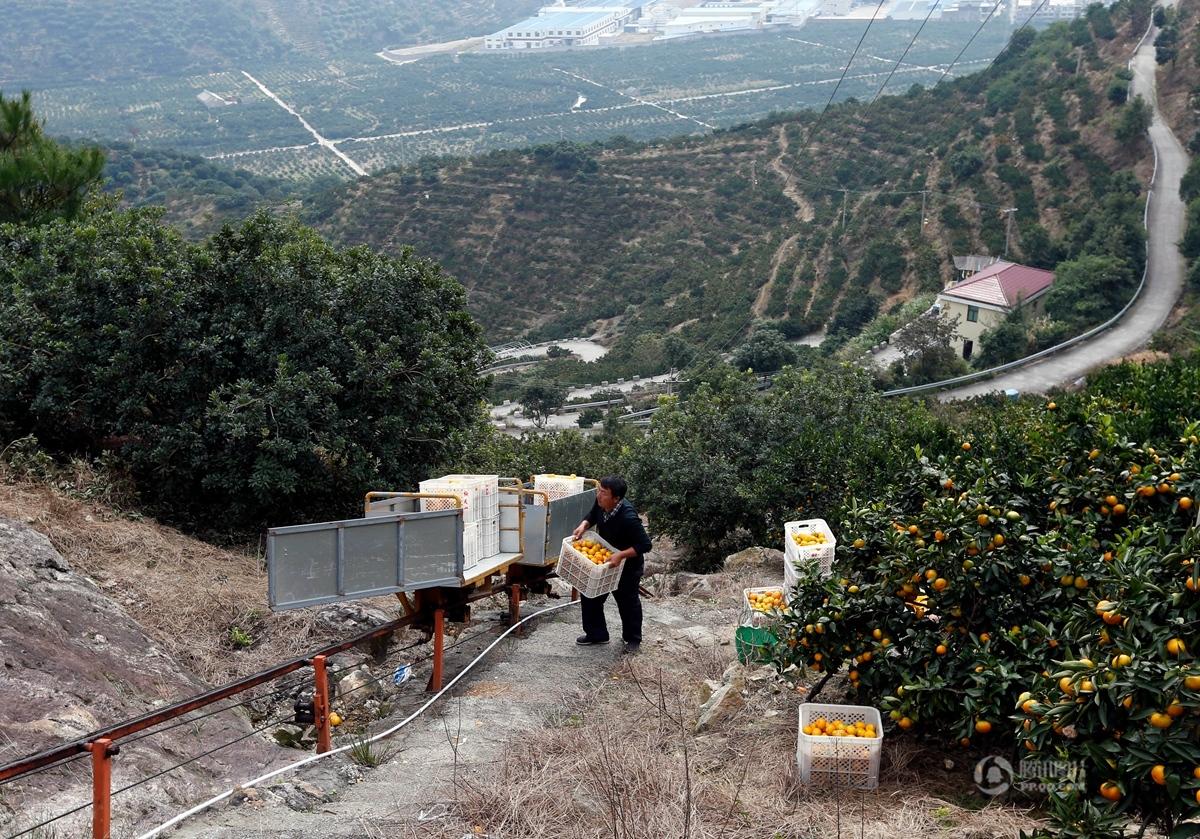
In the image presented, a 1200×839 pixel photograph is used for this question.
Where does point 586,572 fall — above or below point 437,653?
above

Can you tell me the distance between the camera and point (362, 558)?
22.9 feet

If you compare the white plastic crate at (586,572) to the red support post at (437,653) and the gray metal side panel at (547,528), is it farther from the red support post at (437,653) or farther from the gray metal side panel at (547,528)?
the red support post at (437,653)

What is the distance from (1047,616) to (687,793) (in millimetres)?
2191

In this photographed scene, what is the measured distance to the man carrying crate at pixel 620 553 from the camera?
8430 millimetres

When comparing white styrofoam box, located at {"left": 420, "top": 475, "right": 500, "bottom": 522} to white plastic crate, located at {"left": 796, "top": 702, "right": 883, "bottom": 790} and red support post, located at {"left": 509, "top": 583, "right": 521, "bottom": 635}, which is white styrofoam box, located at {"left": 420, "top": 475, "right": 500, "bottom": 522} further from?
white plastic crate, located at {"left": 796, "top": 702, "right": 883, "bottom": 790}

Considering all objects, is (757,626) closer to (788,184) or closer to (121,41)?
(788,184)

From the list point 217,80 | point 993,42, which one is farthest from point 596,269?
point 993,42

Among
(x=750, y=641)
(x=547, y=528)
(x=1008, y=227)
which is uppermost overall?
(x=1008, y=227)

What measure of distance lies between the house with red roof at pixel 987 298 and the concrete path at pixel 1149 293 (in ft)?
12.1

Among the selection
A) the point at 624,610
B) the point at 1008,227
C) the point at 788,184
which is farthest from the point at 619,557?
the point at 788,184

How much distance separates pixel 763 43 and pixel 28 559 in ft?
627

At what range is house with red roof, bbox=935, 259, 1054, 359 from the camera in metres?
47.3

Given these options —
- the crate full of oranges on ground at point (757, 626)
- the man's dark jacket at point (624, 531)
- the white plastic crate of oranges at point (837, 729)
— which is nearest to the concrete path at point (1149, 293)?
the man's dark jacket at point (624, 531)

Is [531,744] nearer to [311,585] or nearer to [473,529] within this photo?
[311,585]
